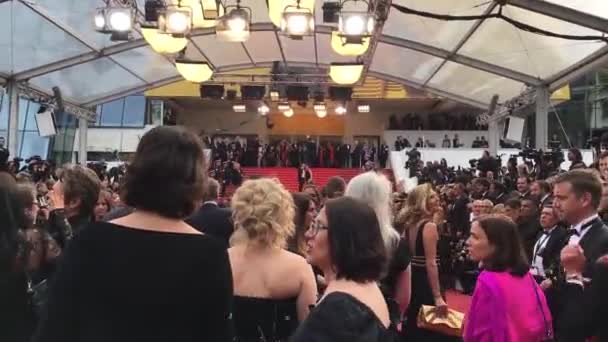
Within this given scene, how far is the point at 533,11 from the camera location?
9172 millimetres

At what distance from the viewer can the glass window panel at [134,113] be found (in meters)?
30.6

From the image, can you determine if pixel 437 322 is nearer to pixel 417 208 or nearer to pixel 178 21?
pixel 417 208

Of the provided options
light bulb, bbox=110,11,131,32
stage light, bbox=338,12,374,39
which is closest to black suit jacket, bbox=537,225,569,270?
stage light, bbox=338,12,374,39

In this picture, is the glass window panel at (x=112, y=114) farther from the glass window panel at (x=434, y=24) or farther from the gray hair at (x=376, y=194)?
the gray hair at (x=376, y=194)

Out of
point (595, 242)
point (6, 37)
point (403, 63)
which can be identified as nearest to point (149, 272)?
point (595, 242)

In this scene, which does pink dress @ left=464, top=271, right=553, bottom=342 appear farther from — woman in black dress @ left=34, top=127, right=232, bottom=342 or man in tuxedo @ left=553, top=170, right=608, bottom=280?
woman in black dress @ left=34, top=127, right=232, bottom=342

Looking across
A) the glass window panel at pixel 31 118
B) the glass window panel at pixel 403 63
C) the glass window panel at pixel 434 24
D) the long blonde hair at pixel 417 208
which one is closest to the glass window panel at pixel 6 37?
the glass window panel at pixel 434 24

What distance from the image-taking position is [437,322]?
4.68m

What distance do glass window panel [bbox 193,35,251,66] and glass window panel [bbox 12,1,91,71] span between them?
238cm

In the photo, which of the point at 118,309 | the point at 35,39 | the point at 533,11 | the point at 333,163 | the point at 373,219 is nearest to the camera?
the point at 118,309

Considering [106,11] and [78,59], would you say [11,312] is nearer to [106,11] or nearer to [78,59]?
[106,11]

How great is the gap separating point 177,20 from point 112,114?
23.2m

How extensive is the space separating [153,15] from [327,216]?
309 inches

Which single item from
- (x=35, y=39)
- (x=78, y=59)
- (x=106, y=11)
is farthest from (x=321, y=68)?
(x=106, y=11)
